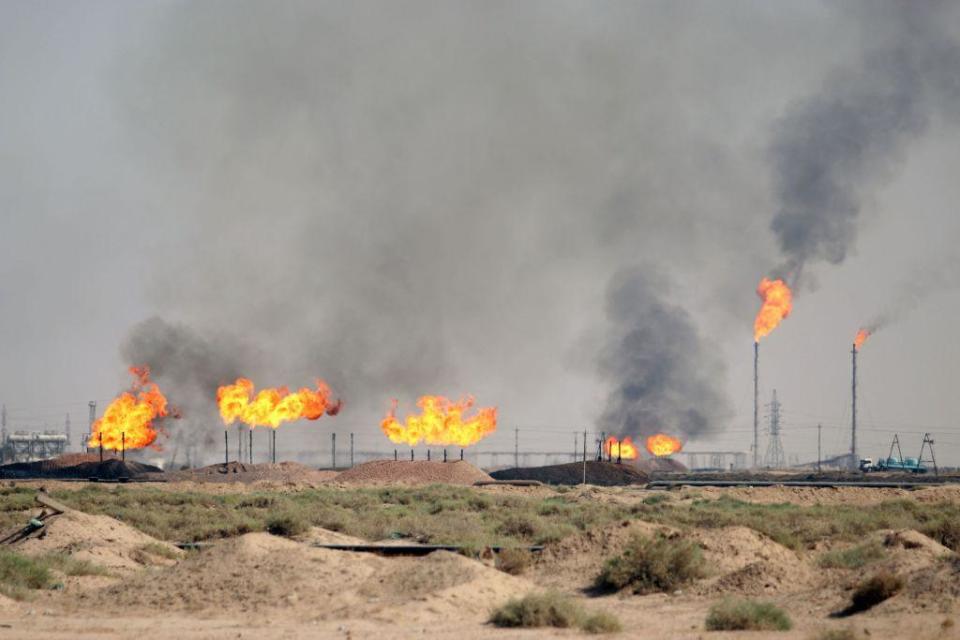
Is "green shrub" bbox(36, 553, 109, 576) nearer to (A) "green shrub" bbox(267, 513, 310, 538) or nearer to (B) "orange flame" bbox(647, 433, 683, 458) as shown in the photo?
(A) "green shrub" bbox(267, 513, 310, 538)

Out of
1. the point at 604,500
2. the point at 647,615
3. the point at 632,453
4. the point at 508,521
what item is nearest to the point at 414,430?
the point at 632,453

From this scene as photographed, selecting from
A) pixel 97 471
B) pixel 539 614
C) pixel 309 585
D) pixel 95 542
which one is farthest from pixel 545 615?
pixel 97 471

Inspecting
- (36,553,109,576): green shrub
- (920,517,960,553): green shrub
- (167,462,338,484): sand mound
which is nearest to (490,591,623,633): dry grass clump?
(36,553,109,576): green shrub

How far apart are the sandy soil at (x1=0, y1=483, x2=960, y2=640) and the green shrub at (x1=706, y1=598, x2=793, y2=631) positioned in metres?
0.33

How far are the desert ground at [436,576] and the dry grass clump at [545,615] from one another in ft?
0.81

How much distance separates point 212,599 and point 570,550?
10130 mm

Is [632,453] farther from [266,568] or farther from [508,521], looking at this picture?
[266,568]

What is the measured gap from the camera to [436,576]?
25.9 m

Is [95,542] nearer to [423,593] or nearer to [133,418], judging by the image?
[423,593]

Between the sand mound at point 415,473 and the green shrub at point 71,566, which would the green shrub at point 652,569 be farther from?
the sand mound at point 415,473

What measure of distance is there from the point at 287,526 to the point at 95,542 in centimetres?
610

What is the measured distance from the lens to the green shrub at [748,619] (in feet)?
71.2

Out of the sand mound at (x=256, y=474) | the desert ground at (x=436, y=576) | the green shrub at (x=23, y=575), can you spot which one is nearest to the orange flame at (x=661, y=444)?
the sand mound at (x=256, y=474)

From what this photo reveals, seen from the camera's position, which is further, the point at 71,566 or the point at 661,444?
the point at 661,444
